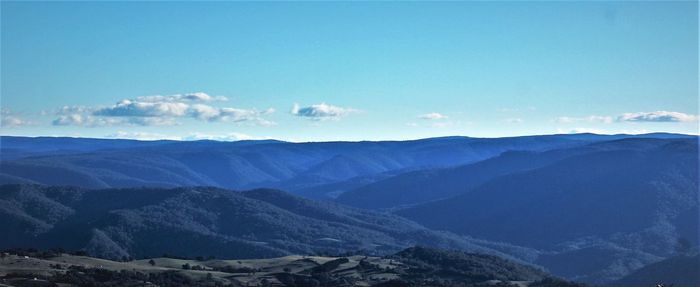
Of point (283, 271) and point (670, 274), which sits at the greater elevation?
point (283, 271)

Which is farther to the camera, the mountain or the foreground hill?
the mountain

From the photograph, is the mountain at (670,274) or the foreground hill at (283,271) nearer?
the foreground hill at (283,271)

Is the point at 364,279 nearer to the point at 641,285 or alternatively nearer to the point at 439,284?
the point at 439,284

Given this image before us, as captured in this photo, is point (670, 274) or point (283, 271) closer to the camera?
point (283, 271)

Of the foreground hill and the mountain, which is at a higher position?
the foreground hill

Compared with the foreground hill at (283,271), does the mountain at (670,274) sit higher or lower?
lower

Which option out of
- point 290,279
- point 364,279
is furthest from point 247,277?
point 364,279
